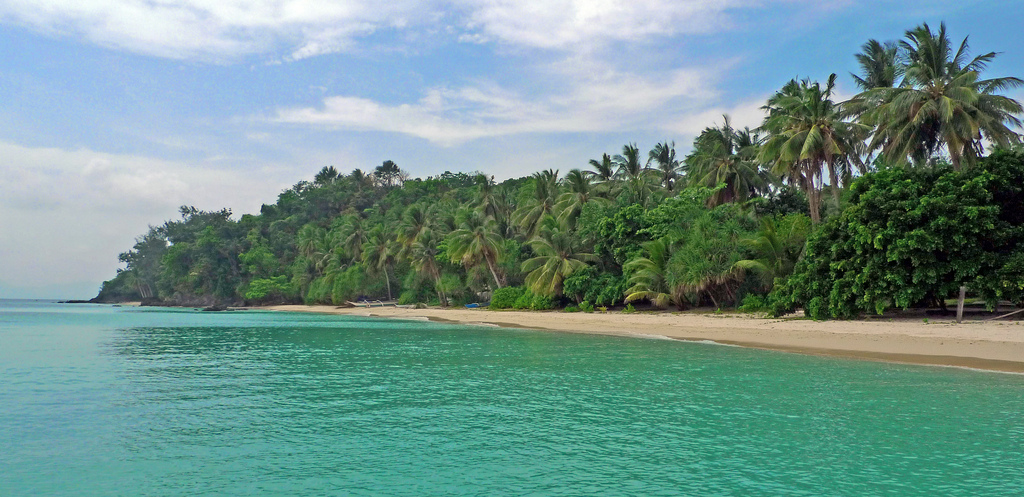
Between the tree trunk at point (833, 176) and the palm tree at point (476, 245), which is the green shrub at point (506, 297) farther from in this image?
the tree trunk at point (833, 176)

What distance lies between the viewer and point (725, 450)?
26.7 feet

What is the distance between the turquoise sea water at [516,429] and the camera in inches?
277

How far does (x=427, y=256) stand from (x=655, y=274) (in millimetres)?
26651

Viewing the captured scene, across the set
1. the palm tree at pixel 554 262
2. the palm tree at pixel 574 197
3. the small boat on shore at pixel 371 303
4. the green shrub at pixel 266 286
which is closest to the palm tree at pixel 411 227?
the small boat on shore at pixel 371 303

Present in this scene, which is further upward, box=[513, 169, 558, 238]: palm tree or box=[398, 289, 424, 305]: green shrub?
box=[513, 169, 558, 238]: palm tree

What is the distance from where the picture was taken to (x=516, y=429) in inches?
370

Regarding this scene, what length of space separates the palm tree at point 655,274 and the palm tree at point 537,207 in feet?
47.6

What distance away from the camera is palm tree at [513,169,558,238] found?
4966 centimetres

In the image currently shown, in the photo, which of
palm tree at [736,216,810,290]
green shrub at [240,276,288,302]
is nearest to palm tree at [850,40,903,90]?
palm tree at [736,216,810,290]

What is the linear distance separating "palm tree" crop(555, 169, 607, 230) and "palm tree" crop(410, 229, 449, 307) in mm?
14366

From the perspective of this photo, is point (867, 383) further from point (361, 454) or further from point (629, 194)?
point (629, 194)

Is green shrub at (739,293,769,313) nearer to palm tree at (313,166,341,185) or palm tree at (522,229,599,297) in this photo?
palm tree at (522,229,599,297)

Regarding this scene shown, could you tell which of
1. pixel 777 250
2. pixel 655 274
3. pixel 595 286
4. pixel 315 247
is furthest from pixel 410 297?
pixel 777 250

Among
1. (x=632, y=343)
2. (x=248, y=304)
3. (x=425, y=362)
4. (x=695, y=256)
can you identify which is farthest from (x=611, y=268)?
(x=248, y=304)
